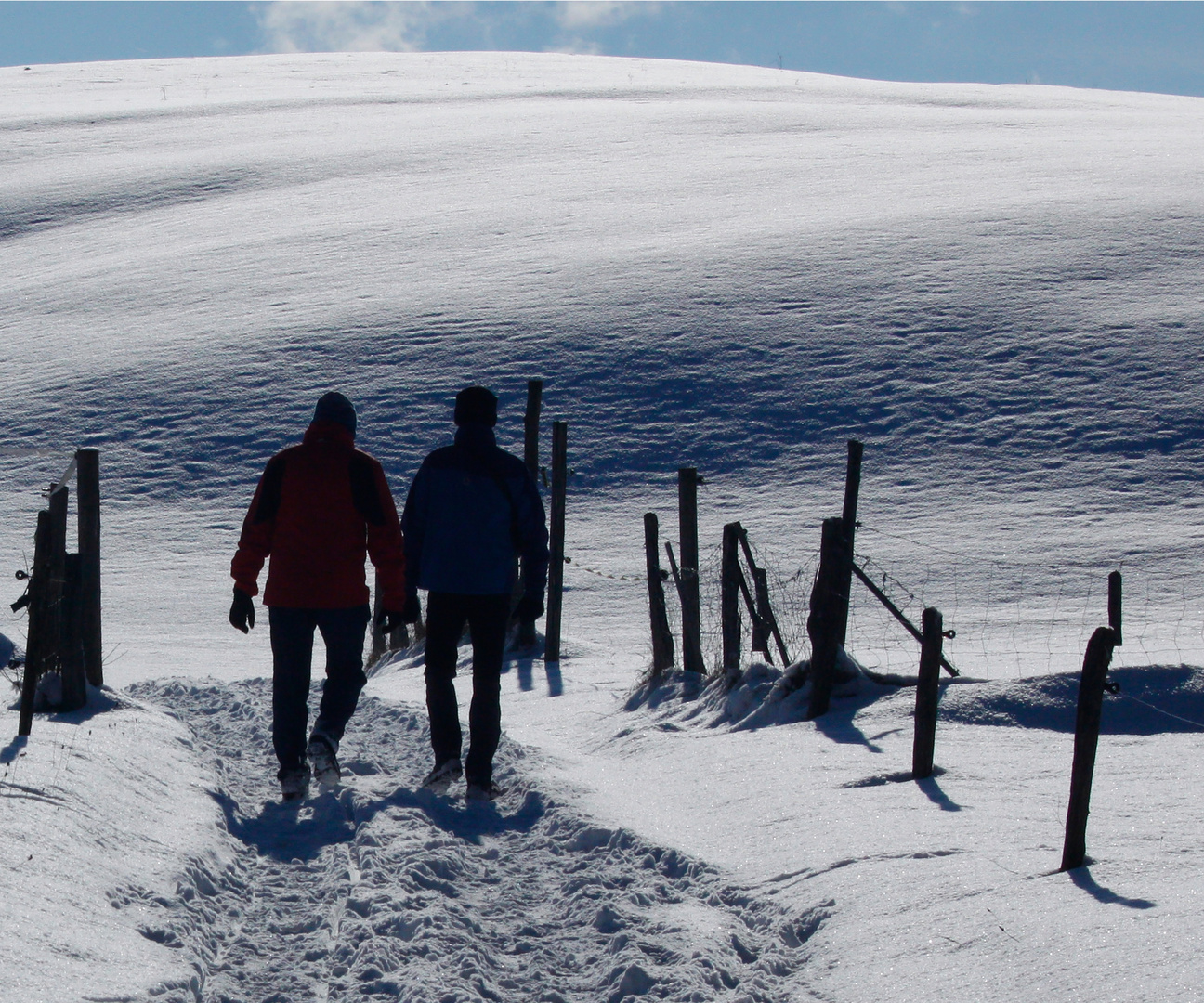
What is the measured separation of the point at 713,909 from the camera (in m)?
4.04

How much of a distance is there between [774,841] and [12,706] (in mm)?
4339

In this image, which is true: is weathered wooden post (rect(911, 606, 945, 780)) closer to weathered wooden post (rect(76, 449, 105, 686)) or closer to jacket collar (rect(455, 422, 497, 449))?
jacket collar (rect(455, 422, 497, 449))

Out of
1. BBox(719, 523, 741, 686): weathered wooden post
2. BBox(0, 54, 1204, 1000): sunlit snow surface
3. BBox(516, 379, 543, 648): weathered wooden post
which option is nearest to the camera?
BBox(0, 54, 1204, 1000): sunlit snow surface

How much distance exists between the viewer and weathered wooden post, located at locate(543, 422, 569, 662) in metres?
10.4

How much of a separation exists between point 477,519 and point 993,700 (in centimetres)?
271

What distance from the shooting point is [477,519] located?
560cm

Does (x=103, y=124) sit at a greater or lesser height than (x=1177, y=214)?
greater

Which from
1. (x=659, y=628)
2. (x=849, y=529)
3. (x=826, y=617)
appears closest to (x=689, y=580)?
(x=659, y=628)

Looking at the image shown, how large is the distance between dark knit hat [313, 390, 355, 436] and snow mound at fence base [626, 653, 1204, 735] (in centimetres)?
261

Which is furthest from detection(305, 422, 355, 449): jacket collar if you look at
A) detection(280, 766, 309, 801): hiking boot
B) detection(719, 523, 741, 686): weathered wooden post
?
detection(719, 523, 741, 686): weathered wooden post

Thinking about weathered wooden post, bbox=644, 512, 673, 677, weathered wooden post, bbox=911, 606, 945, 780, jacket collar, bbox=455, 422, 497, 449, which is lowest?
weathered wooden post, bbox=644, 512, 673, 677

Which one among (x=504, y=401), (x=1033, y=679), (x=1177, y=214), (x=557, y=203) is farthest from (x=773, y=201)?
(x=1033, y=679)

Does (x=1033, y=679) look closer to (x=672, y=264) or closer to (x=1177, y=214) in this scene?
(x=672, y=264)

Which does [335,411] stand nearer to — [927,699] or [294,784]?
[294,784]
